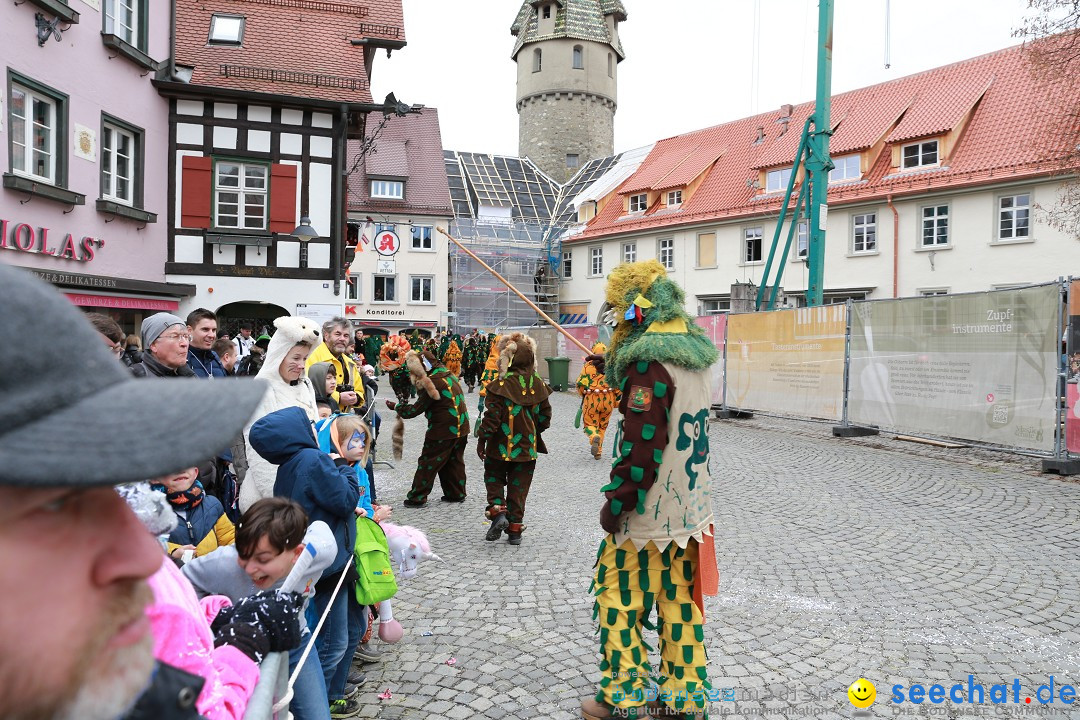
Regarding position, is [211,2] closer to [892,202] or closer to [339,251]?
[339,251]

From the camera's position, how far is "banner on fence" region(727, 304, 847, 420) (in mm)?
12609

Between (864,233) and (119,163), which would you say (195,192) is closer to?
(119,163)

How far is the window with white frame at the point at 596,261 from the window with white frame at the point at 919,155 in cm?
1449

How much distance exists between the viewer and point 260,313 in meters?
17.2

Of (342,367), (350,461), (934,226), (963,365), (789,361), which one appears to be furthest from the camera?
(934,226)

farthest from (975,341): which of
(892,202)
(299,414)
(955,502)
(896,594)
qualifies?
(892,202)

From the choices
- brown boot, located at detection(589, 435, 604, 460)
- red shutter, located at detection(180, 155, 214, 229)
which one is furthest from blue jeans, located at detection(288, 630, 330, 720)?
red shutter, located at detection(180, 155, 214, 229)

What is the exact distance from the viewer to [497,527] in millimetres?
6230

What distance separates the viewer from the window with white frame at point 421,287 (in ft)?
117

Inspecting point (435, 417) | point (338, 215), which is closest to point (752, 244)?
point (338, 215)

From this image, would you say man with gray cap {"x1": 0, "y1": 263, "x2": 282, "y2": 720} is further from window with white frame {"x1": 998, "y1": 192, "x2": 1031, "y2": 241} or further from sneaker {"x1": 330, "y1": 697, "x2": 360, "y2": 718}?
window with white frame {"x1": 998, "y1": 192, "x2": 1031, "y2": 241}

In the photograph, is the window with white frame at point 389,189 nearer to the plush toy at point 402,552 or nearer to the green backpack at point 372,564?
the plush toy at point 402,552

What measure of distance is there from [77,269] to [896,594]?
495 inches

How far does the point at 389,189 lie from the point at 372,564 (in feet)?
111
